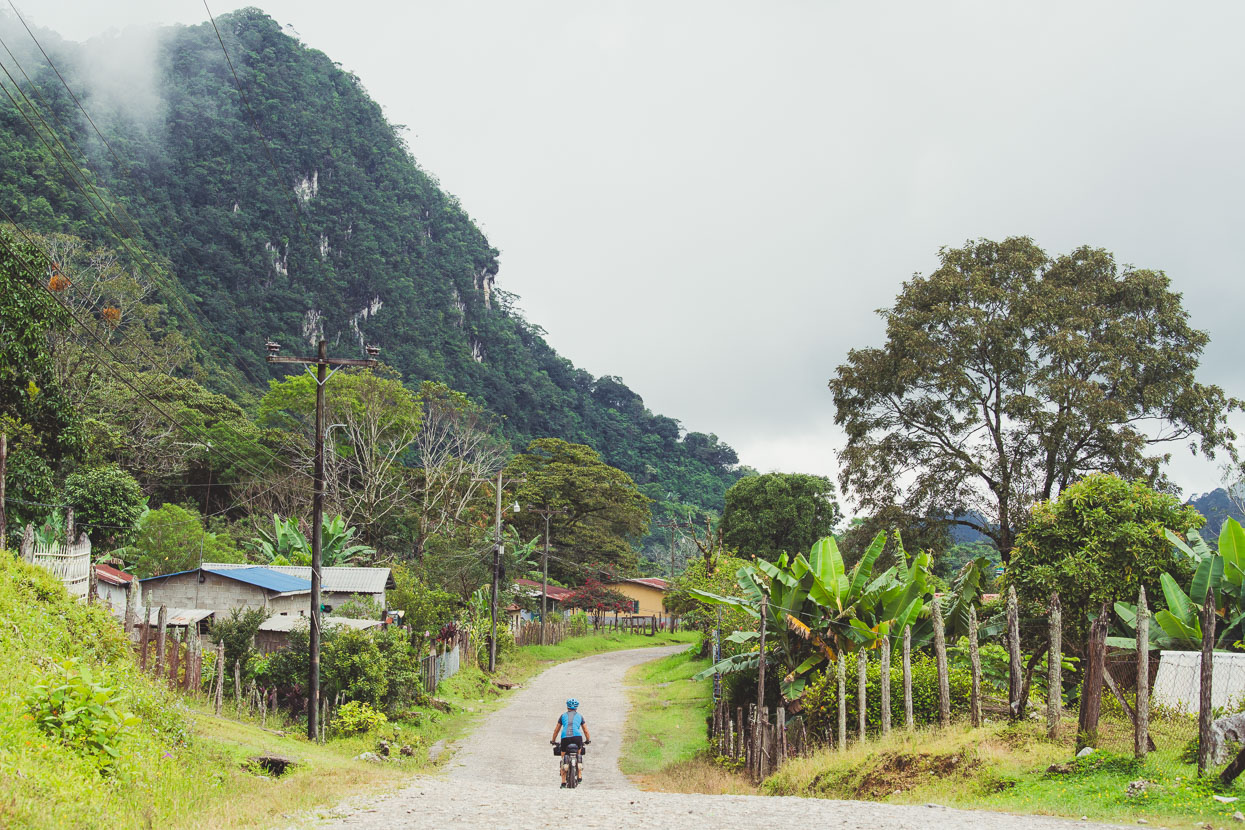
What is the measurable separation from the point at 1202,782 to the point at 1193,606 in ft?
Answer: 23.2

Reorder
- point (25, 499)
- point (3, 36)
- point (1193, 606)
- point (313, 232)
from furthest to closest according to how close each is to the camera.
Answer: point (313, 232)
point (3, 36)
point (25, 499)
point (1193, 606)

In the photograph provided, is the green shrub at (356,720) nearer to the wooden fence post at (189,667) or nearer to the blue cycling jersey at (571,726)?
the wooden fence post at (189,667)

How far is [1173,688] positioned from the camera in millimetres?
12727

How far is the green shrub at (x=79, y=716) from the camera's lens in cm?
854

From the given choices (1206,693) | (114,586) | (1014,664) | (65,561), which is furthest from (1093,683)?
(114,586)

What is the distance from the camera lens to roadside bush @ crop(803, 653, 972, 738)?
15.4m

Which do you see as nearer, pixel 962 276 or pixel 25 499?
pixel 25 499

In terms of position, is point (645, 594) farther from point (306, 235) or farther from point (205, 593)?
point (306, 235)

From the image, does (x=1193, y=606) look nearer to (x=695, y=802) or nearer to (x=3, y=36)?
(x=695, y=802)

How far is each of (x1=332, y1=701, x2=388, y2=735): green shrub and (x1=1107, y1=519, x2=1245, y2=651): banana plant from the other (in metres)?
13.8

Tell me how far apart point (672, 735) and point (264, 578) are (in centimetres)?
1337

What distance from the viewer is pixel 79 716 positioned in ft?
28.9

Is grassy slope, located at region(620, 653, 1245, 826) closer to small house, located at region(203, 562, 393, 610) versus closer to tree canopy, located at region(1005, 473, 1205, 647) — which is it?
tree canopy, located at region(1005, 473, 1205, 647)

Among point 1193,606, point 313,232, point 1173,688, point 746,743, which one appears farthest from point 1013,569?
point 313,232
